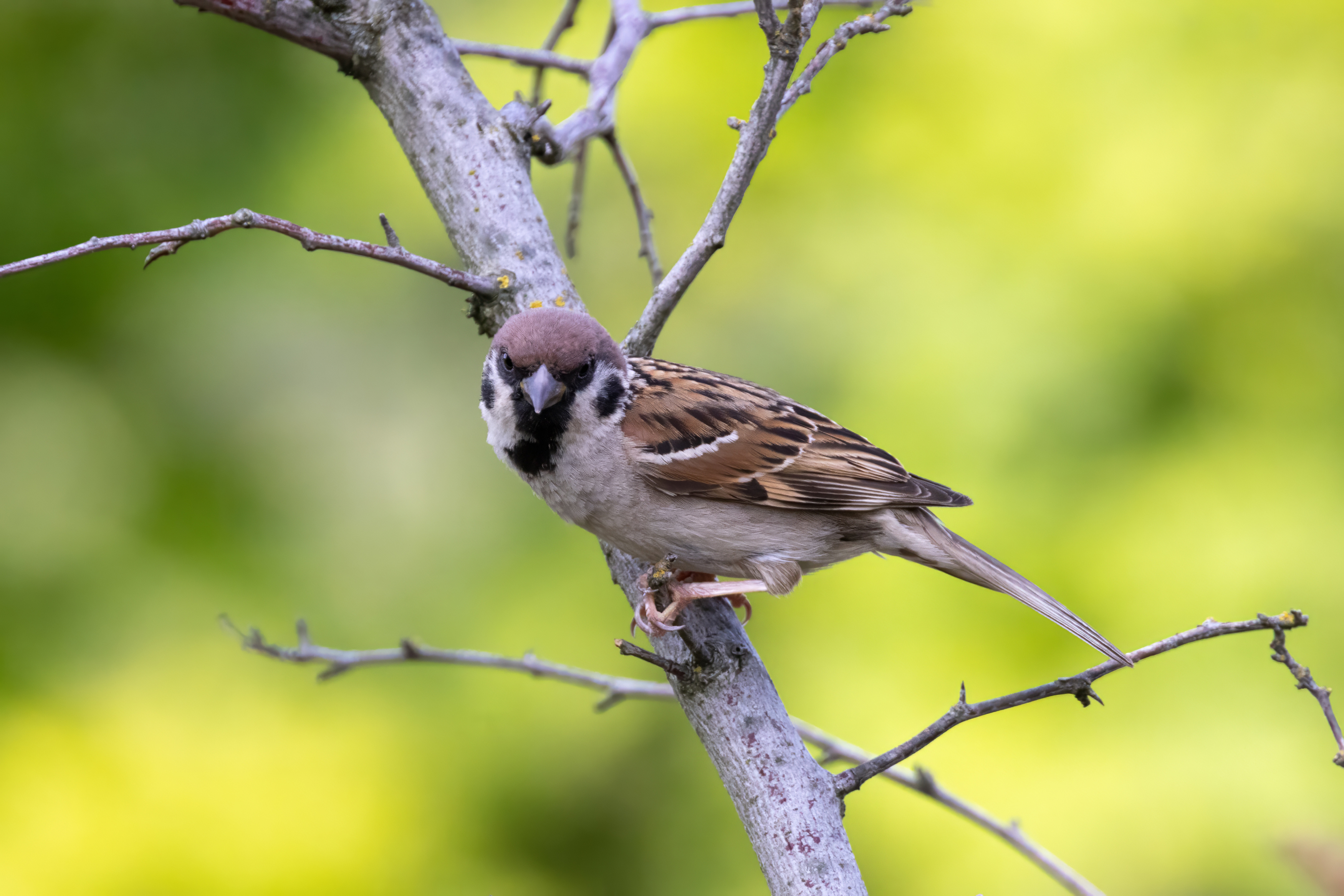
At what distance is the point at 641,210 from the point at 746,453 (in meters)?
0.66

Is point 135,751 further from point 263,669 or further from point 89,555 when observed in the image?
point 89,555

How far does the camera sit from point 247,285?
4113mm

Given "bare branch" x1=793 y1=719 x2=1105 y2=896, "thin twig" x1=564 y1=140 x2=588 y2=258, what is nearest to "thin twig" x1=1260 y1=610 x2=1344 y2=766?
"bare branch" x1=793 y1=719 x2=1105 y2=896

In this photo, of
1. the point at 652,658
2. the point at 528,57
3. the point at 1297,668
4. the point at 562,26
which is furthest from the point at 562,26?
the point at 1297,668

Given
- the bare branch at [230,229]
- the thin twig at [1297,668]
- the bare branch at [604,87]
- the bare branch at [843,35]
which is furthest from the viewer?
the bare branch at [604,87]

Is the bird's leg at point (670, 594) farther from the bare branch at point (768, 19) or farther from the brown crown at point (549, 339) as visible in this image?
the bare branch at point (768, 19)

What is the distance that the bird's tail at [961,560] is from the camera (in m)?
2.34

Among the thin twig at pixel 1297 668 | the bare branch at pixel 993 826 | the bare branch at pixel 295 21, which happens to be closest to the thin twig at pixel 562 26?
the bare branch at pixel 295 21

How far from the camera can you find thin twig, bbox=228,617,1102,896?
6.52 ft

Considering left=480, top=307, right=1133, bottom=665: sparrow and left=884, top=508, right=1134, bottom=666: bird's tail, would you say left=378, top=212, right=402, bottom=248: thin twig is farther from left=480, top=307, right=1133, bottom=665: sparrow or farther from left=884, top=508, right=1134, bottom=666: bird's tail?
left=884, top=508, right=1134, bottom=666: bird's tail

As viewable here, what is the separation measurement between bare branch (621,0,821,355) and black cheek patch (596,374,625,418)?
0.31 feet

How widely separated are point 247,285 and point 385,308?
19.5 inches

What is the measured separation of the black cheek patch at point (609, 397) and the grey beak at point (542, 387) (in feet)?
0.48

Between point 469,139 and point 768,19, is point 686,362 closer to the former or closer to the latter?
point 469,139
